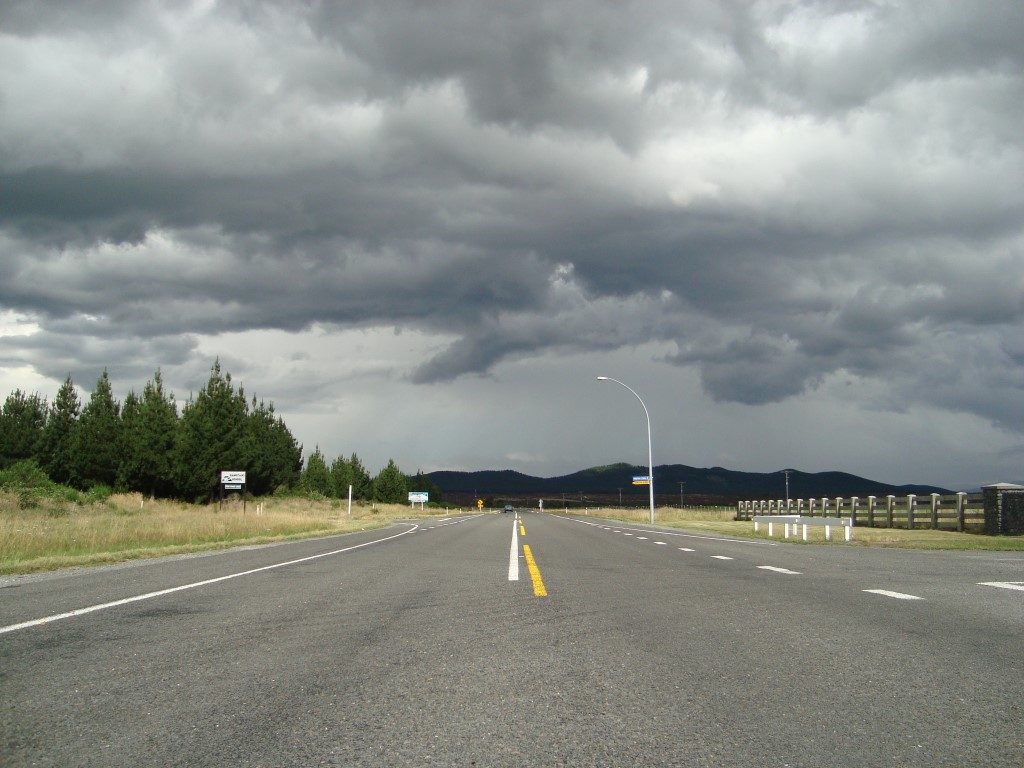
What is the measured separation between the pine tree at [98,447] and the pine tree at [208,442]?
7.01m

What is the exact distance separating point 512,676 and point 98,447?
245 feet

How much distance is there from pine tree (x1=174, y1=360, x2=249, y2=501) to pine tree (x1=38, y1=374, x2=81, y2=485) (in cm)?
1928

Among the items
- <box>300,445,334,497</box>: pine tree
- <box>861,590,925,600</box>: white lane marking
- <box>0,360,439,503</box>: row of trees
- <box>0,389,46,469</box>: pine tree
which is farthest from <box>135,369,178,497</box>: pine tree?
<box>861,590,925,600</box>: white lane marking

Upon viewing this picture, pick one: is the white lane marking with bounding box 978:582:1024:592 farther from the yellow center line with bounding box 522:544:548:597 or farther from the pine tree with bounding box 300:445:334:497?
the pine tree with bounding box 300:445:334:497

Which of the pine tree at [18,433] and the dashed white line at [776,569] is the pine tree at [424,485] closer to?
the pine tree at [18,433]

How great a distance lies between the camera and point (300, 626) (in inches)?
308

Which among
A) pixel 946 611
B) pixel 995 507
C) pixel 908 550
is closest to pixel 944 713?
pixel 946 611

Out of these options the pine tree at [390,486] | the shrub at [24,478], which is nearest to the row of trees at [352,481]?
the pine tree at [390,486]

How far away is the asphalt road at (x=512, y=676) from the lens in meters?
4.07

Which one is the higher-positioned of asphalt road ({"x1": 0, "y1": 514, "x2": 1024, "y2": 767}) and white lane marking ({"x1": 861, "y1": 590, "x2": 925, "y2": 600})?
asphalt road ({"x1": 0, "y1": 514, "x2": 1024, "y2": 767})

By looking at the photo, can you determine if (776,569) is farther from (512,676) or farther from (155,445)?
(155,445)

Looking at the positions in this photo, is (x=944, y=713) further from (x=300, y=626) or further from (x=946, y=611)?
(x=300, y=626)

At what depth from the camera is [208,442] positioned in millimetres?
66375

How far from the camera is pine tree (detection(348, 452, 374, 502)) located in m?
132
